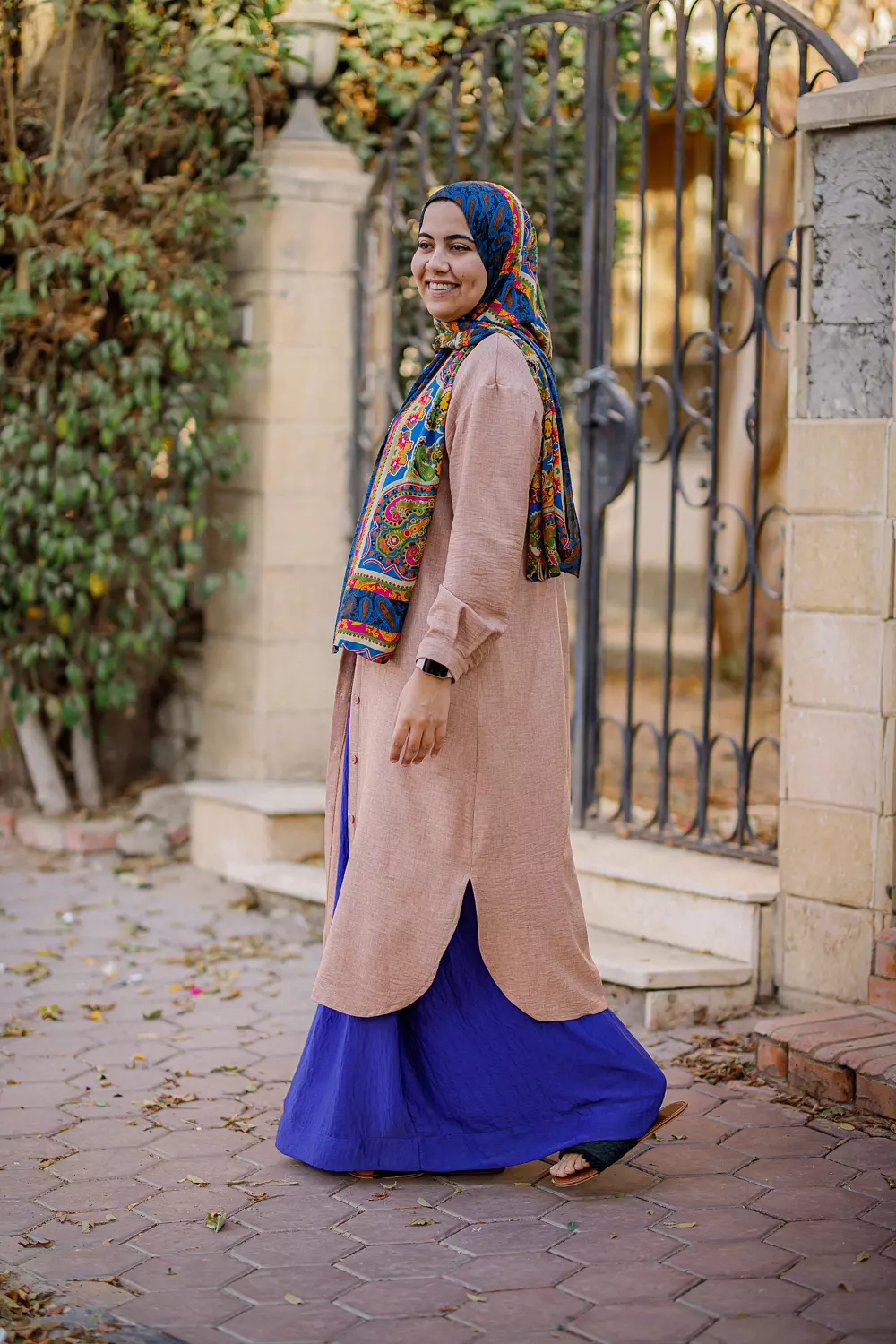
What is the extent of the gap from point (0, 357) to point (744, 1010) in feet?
11.4

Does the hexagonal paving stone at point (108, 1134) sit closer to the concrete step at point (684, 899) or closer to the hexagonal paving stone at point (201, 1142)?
the hexagonal paving stone at point (201, 1142)

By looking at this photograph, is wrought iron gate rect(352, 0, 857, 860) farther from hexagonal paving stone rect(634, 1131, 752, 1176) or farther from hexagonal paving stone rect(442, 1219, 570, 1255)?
hexagonal paving stone rect(442, 1219, 570, 1255)

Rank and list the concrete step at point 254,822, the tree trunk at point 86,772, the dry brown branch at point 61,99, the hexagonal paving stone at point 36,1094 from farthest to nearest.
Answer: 1. the tree trunk at point 86,772
2. the concrete step at point 254,822
3. the dry brown branch at point 61,99
4. the hexagonal paving stone at point 36,1094

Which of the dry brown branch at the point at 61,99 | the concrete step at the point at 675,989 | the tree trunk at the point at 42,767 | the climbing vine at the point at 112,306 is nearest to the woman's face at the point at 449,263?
the concrete step at the point at 675,989

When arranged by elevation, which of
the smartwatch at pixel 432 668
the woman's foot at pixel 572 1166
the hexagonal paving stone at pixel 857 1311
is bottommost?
the hexagonal paving stone at pixel 857 1311

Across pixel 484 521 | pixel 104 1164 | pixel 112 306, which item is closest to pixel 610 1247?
pixel 104 1164

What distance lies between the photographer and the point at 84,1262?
10.4ft

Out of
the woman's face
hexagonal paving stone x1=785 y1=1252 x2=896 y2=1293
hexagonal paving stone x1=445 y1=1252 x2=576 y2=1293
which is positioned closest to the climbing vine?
the woman's face

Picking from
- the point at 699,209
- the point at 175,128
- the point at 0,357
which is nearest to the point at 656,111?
the point at 175,128

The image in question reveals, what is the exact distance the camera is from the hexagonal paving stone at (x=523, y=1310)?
115 inches

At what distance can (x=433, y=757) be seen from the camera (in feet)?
11.4

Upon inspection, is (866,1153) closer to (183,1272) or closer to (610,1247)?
(610,1247)

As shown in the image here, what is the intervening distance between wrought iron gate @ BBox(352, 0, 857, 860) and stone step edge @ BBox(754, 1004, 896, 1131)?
0.85 meters

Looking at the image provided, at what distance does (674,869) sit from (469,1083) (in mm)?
1625
